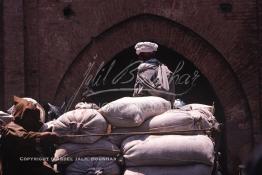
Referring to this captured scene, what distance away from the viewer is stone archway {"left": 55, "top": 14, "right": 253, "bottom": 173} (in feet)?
35.3

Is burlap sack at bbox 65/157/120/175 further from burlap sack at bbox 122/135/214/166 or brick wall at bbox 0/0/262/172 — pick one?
brick wall at bbox 0/0/262/172

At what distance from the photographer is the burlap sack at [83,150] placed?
14.9ft

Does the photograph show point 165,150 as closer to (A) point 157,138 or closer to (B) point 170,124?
(A) point 157,138

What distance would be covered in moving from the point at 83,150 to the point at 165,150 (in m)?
0.63

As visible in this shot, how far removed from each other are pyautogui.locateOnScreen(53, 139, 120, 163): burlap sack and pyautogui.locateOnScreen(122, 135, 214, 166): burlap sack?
0.37ft

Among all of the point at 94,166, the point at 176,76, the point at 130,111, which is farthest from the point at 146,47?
the point at 176,76

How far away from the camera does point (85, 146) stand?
4.59 m

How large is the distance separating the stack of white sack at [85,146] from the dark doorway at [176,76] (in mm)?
6323

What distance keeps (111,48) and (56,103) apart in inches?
56.5

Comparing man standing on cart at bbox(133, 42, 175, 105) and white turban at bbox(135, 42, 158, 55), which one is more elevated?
white turban at bbox(135, 42, 158, 55)

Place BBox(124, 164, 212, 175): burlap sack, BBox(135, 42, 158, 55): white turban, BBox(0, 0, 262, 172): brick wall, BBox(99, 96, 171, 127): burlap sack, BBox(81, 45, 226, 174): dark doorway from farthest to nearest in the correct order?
BBox(81, 45, 226, 174): dark doorway → BBox(0, 0, 262, 172): brick wall → BBox(135, 42, 158, 55): white turban → BBox(99, 96, 171, 127): burlap sack → BBox(124, 164, 212, 175): burlap sack

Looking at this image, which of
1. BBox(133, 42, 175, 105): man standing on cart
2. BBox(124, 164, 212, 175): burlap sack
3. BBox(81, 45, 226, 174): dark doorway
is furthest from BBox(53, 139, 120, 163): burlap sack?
BBox(81, 45, 226, 174): dark doorway

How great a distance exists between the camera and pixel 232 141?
1077 centimetres

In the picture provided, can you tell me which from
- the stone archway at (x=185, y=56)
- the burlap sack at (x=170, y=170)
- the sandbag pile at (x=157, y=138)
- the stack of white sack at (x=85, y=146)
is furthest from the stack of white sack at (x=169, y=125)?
the stone archway at (x=185, y=56)
